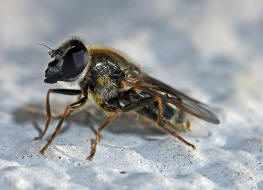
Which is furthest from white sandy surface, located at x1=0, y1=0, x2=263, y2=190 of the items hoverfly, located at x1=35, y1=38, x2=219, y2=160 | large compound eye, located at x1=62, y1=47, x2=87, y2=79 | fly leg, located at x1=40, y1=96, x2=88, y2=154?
large compound eye, located at x1=62, y1=47, x2=87, y2=79

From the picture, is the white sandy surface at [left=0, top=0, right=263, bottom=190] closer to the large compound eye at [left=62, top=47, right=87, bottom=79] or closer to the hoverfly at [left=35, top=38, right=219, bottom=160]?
the hoverfly at [left=35, top=38, right=219, bottom=160]

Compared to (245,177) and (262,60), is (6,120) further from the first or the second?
(262,60)

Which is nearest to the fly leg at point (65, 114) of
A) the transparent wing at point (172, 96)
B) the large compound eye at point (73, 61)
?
the large compound eye at point (73, 61)

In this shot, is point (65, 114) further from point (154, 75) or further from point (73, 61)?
point (154, 75)

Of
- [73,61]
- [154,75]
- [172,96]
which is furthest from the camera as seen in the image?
[154,75]

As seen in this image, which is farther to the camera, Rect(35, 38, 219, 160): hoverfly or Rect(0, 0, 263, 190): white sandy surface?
Rect(35, 38, 219, 160): hoverfly

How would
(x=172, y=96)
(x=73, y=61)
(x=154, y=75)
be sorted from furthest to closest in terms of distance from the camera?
1. (x=154, y=75)
2. (x=172, y=96)
3. (x=73, y=61)

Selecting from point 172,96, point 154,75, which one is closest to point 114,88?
point 172,96

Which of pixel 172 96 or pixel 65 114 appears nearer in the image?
pixel 65 114
